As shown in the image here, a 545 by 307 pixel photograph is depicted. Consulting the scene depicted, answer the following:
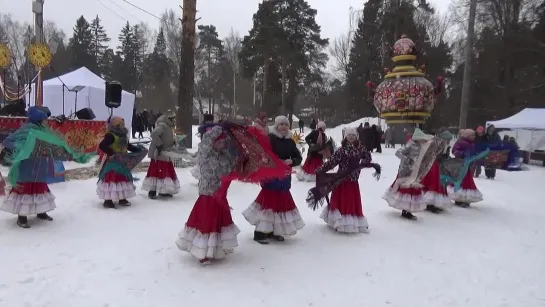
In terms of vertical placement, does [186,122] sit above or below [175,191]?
above

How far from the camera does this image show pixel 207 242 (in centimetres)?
471

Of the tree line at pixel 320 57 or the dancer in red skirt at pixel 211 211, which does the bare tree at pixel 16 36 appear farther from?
the dancer in red skirt at pixel 211 211

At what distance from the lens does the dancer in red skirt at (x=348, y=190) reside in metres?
6.22

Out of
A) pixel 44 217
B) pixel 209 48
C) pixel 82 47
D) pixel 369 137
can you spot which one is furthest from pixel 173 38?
pixel 44 217

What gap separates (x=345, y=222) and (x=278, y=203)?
4.09 ft

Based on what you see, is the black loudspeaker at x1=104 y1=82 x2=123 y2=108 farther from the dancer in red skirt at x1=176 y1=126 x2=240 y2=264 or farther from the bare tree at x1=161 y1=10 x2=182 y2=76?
the bare tree at x1=161 y1=10 x2=182 y2=76

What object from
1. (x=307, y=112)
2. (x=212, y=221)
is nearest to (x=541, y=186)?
(x=212, y=221)

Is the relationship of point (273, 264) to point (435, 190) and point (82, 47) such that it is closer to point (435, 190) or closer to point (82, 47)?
point (435, 190)

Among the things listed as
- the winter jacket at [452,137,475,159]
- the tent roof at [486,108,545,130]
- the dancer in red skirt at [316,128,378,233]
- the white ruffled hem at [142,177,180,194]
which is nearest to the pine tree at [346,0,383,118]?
the tent roof at [486,108,545,130]

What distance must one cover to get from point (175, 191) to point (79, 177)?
3.24 metres

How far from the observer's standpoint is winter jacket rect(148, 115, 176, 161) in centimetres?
775

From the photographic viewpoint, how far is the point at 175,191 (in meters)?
8.23

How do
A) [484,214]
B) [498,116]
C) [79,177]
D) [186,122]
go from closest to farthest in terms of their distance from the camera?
[484,214]
[79,177]
[186,122]
[498,116]

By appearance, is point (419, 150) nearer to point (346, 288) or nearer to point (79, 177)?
point (346, 288)
